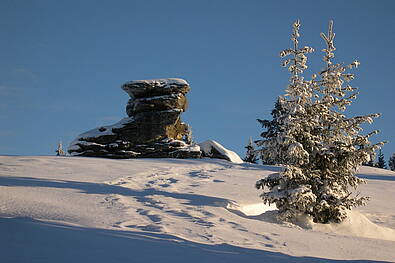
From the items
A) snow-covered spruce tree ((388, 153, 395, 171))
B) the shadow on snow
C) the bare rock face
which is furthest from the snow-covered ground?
snow-covered spruce tree ((388, 153, 395, 171))

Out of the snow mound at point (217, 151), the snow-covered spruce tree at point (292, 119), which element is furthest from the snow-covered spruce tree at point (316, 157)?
the snow mound at point (217, 151)

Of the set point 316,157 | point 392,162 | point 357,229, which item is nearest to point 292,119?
point 316,157

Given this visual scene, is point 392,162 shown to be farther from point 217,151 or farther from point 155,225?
point 155,225

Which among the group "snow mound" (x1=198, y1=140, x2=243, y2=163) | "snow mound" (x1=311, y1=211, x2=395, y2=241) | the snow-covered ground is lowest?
"snow mound" (x1=311, y1=211, x2=395, y2=241)

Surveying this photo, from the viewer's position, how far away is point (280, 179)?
38.1 ft

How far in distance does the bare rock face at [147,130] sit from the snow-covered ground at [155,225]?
13888 mm

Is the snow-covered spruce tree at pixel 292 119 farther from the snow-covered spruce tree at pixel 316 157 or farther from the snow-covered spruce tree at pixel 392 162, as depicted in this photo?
the snow-covered spruce tree at pixel 392 162

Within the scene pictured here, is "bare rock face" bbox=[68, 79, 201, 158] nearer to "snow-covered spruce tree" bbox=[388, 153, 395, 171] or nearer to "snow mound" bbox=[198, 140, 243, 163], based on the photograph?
"snow mound" bbox=[198, 140, 243, 163]

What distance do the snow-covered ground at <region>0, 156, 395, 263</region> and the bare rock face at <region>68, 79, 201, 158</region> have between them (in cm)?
Answer: 1389

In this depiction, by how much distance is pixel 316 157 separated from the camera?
38.9ft

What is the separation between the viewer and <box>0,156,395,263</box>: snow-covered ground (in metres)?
5.83

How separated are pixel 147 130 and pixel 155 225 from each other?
948 inches

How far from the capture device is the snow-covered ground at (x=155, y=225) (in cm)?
583

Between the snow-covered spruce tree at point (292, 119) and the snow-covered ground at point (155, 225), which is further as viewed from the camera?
the snow-covered spruce tree at point (292, 119)
